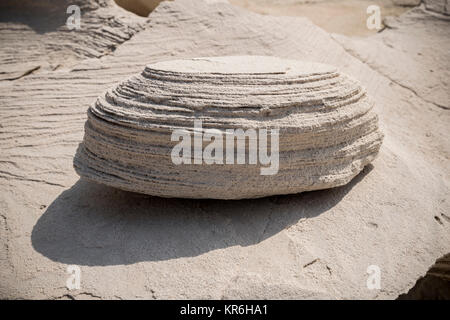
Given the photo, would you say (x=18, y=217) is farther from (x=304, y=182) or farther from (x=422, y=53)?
(x=422, y=53)

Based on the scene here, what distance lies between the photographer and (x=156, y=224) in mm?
2291

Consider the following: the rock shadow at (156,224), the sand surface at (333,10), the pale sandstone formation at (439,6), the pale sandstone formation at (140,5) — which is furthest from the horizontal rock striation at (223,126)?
the sand surface at (333,10)

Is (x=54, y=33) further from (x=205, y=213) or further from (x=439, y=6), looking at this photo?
(x=439, y=6)

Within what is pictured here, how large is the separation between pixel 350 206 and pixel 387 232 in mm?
236

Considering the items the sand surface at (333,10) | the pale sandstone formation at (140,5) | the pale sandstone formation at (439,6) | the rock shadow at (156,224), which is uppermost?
the pale sandstone formation at (439,6)

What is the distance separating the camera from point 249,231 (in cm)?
224

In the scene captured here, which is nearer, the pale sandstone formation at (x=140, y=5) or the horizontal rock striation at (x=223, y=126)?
the horizontal rock striation at (x=223, y=126)

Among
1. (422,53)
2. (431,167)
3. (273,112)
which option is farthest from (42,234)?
(422,53)

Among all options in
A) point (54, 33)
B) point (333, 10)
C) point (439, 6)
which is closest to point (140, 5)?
point (54, 33)

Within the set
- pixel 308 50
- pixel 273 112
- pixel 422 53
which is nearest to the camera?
pixel 273 112

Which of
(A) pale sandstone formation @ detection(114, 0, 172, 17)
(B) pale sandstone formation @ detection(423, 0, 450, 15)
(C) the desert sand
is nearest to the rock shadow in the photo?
(C) the desert sand

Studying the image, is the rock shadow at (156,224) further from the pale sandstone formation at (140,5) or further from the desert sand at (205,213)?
the pale sandstone formation at (140,5)

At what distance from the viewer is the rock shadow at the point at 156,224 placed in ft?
7.09

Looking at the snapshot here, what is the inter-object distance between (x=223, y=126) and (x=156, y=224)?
65 cm
